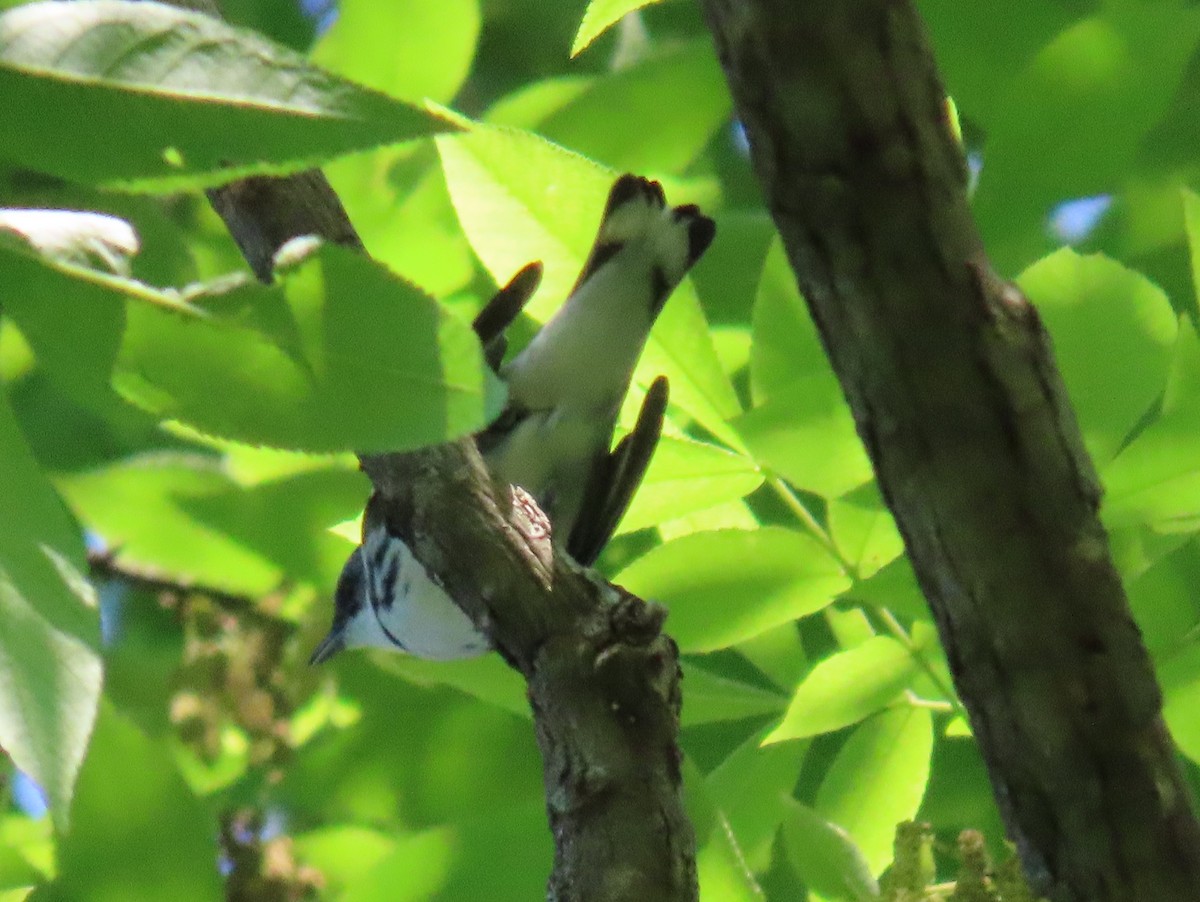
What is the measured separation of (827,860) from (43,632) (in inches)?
24.2

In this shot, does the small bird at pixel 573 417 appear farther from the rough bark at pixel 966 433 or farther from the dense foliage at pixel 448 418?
the rough bark at pixel 966 433

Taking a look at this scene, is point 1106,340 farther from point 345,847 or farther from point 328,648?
point 328,648

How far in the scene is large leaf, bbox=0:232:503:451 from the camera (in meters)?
0.58

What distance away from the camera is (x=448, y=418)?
0.58m

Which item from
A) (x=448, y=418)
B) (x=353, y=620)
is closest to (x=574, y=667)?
(x=448, y=418)

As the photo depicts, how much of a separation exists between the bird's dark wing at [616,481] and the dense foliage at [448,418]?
0.09 ft

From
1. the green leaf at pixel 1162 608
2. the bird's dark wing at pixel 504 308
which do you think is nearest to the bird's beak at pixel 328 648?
the bird's dark wing at pixel 504 308

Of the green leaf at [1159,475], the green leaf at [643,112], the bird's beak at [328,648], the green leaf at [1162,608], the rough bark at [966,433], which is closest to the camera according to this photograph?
the rough bark at [966,433]

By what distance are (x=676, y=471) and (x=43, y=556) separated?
64 cm

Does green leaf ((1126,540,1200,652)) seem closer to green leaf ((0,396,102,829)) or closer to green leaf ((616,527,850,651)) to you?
green leaf ((616,527,850,651))

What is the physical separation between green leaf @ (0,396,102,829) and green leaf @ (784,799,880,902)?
22.5 inches

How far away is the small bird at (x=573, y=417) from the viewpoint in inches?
54.7

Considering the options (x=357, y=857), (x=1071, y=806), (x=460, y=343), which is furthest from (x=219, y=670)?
(x=460, y=343)

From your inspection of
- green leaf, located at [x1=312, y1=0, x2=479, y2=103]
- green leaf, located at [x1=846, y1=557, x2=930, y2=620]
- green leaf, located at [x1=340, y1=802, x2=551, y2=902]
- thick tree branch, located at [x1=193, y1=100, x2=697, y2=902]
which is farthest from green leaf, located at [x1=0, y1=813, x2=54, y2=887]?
green leaf, located at [x1=312, y1=0, x2=479, y2=103]
